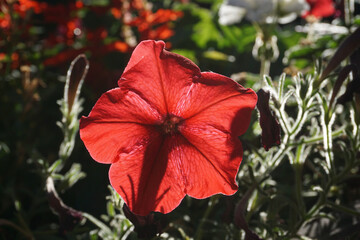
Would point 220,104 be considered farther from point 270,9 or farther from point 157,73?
point 270,9

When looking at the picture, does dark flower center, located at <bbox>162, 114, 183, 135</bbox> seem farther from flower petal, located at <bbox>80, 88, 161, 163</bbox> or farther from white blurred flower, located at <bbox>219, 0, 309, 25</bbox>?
white blurred flower, located at <bbox>219, 0, 309, 25</bbox>

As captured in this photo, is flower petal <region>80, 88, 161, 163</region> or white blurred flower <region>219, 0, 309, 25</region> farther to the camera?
white blurred flower <region>219, 0, 309, 25</region>

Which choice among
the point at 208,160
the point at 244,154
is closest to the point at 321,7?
the point at 244,154

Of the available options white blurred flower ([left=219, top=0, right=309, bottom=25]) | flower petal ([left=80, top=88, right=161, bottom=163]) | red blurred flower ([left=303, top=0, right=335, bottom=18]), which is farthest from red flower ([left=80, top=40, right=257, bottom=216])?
red blurred flower ([left=303, top=0, right=335, bottom=18])

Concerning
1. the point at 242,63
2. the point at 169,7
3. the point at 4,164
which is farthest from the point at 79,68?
the point at 169,7

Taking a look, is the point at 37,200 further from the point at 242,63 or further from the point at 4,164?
the point at 242,63

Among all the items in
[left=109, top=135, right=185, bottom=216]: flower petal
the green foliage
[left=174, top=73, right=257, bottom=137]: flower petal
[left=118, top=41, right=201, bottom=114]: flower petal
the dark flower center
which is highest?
[left=118, top=41, right=201, bottom=114]: flower petal

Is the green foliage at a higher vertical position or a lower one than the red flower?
lower
